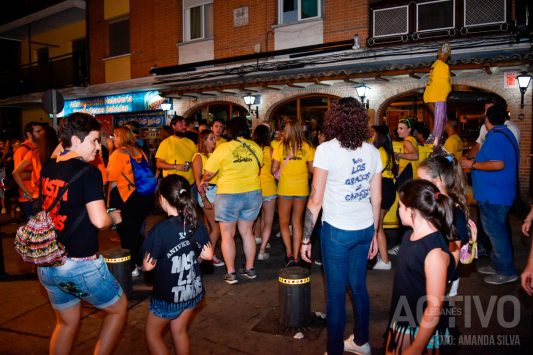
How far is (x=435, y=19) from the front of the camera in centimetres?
1080

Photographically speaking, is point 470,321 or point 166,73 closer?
point 470,321

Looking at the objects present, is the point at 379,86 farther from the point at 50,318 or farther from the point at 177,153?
the point at 50,318

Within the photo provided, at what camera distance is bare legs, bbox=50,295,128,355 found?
290cm

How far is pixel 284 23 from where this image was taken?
42.4 ft

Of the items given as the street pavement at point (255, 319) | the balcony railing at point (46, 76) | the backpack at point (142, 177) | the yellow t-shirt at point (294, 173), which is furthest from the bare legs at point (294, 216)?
the balcony railing at point (46, 76)

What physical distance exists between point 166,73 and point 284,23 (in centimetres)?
494

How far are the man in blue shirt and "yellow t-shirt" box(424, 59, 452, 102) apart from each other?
0.82m

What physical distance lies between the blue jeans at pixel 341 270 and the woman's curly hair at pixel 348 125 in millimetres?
682

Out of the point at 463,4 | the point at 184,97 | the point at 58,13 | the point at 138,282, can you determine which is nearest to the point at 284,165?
the point at 138,282

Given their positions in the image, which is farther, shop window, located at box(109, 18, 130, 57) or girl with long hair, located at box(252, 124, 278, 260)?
shop window, located at box(109, 18, 130, 57)

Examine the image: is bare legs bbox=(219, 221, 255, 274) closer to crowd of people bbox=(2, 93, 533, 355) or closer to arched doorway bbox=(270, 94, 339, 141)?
crowd of people bbox=(2, 93, 533, 355)

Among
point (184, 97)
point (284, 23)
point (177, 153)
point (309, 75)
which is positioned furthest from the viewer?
point (184, 97)

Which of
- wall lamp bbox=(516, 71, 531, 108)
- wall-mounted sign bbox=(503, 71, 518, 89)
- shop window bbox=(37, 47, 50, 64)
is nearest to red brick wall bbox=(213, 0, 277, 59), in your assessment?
wall-mounted sign bbox=(503, 71, 518, 89)

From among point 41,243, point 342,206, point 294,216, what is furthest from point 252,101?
point 41,243
